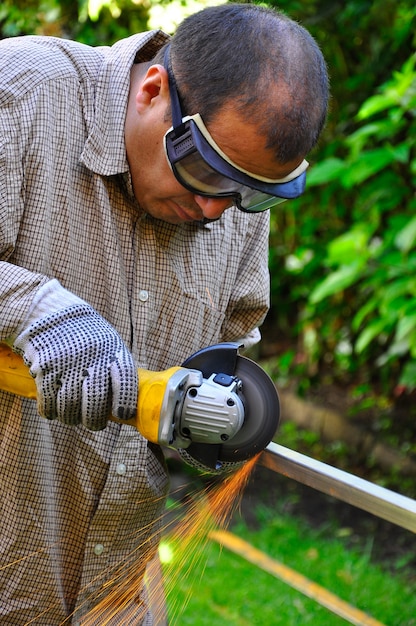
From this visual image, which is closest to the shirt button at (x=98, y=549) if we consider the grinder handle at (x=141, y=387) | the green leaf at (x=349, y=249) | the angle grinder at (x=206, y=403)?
the angle grinder at (x=206, y=403)

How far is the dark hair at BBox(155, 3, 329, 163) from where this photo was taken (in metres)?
1.85

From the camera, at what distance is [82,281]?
2.14m

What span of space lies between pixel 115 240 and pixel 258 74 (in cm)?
56

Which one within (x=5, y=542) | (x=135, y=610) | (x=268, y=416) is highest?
(x=268, y=416)

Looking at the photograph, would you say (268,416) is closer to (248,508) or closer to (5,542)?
(5,542)

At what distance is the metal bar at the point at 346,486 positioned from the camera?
192 centimetres

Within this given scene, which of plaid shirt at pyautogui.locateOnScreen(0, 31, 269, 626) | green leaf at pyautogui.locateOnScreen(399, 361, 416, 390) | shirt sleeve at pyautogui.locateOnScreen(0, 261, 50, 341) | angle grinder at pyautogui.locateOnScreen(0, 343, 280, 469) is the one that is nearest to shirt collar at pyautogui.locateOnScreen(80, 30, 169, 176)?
plaid shirt at pyautogui.locateOnScreen(0, 31, 269, 626)

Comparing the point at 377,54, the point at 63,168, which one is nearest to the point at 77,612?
the point at 63,168

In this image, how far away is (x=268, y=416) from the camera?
6.75 ft

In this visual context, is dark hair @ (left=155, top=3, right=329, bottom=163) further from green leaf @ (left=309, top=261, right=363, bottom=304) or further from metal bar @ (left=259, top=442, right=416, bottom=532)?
green leaf @ (left=309, top=261, right=363, bottom=304)

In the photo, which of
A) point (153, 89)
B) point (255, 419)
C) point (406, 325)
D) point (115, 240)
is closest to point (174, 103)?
point (153, 89)

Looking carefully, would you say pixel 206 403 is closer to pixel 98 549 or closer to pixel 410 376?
pixel 98 549

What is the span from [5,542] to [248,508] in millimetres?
3409

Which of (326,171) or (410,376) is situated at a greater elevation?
(326,171)
